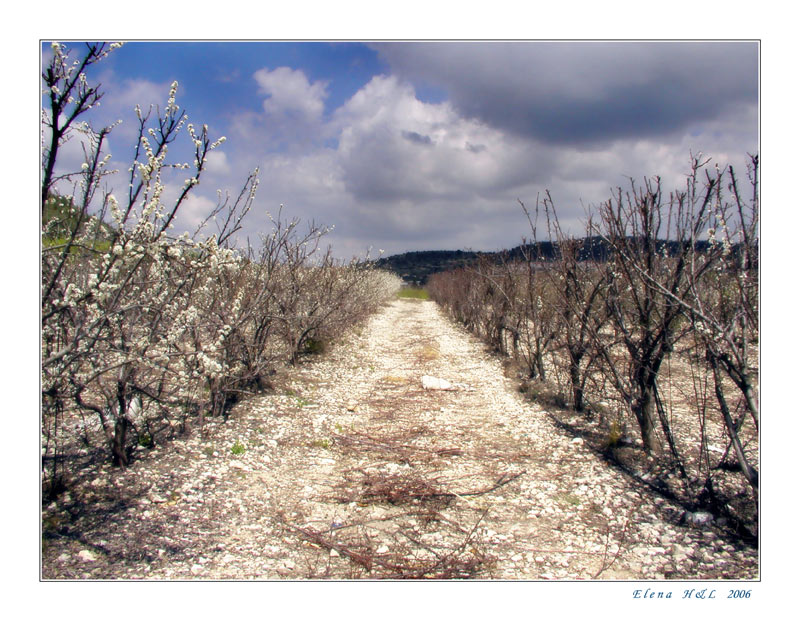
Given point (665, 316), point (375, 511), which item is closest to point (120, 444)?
point (375, 511)

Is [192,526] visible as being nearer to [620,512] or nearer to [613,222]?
[620,512]

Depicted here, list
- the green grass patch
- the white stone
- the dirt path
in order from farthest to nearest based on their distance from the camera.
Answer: the green grass patch, the white stone, the dirt path

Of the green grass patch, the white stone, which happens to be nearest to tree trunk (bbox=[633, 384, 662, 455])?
the white stone

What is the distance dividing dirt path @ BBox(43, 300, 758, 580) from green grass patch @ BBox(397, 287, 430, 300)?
150 ft

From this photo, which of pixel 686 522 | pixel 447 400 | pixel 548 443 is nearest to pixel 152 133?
pixel 686 522

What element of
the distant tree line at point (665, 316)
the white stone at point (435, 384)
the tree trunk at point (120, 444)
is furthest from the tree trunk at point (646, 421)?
the tree trunk at point (120, 444)

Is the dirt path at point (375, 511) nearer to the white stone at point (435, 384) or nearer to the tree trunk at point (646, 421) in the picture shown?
the tree trunk at point (646, 421)

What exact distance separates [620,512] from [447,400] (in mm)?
3860

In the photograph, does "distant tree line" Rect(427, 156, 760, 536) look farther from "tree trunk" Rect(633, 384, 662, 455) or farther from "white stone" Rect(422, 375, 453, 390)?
"white stone" Rect(422, 375, 453, 390)

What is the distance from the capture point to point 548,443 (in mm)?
5582

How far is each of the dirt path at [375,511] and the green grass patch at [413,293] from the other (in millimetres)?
45616

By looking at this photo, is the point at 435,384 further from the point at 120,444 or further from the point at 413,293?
the point at 413,293

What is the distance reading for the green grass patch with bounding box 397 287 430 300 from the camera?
171ft

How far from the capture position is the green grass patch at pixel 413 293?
52.2 meters
